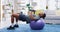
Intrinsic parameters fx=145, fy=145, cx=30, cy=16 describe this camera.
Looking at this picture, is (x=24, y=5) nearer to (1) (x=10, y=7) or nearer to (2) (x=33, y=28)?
(1) (x=10, y=7)

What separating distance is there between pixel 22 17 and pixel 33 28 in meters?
0.38

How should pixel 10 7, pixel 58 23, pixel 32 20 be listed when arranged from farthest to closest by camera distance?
pixel 10 7 → pixel 58 23 → pixel 32 20

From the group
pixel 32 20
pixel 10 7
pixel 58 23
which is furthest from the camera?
pixel 10 7

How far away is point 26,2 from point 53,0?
1114 millimetres

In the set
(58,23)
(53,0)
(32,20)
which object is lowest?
(58,23)

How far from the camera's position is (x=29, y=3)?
5957mm

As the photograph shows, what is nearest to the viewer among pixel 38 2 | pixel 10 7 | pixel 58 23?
pixel 58 23

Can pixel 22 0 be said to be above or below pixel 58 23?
above

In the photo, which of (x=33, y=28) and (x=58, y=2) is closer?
(x=33, y=28)

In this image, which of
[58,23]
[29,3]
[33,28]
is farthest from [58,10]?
[33,28]

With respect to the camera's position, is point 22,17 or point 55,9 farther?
point 55,9

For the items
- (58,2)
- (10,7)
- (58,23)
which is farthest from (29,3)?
(58,23)

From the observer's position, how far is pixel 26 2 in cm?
598

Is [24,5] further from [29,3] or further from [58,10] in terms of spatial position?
[58,10]
